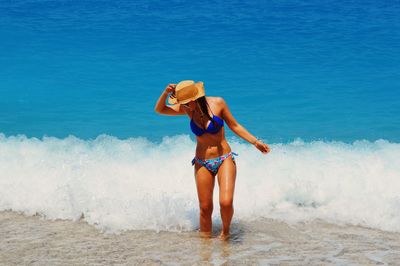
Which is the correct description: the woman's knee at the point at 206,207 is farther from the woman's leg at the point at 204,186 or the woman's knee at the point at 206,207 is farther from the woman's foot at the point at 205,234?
the woman's foot at the point at 205,234

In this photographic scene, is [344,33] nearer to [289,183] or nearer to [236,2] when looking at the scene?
[236,2]

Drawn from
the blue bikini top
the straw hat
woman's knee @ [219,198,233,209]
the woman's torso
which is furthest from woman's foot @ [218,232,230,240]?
the straw hat

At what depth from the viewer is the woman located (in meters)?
6.38

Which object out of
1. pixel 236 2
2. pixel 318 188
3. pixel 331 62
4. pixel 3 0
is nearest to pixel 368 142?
pixel 318 188

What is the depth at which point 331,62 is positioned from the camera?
15078mm

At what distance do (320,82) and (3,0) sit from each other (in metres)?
10.8

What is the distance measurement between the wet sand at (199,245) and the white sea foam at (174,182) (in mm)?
283

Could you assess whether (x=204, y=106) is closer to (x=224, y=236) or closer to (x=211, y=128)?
(x=211, y=128)

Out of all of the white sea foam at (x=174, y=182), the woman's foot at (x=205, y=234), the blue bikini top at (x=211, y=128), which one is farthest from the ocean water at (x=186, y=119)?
the blue bikini top at (x=211, y=128)

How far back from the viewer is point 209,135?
6547mm

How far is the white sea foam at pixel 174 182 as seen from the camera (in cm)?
772

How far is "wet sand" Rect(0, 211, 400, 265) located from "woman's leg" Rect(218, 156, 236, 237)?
40 cm

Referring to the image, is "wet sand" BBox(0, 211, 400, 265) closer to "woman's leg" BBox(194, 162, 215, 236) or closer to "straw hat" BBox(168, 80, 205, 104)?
"woman's leg" BBox(194, 162, 215, 236)

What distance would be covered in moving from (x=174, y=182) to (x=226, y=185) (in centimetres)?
268
